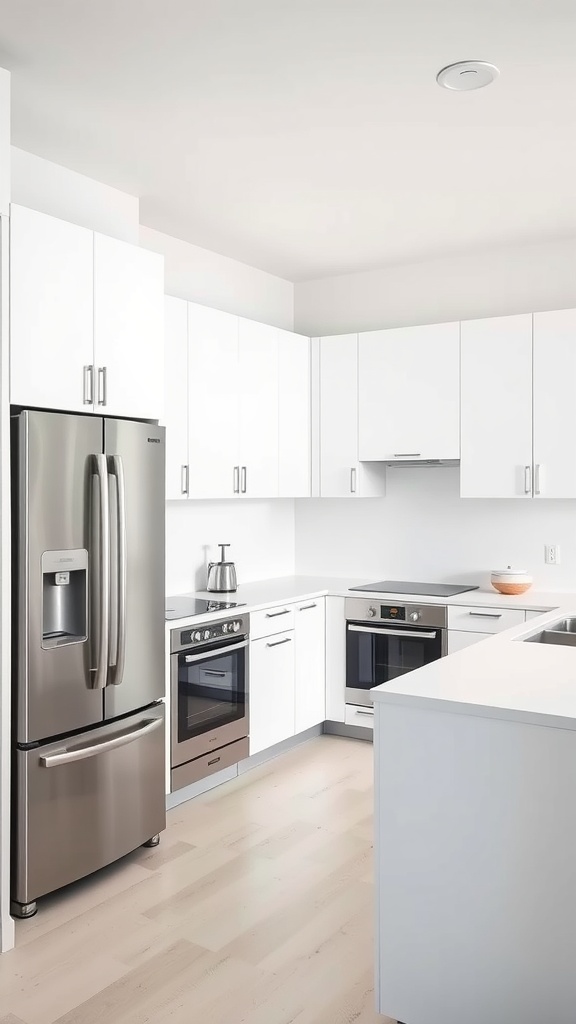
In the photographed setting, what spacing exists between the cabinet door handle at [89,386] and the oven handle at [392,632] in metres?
2.28

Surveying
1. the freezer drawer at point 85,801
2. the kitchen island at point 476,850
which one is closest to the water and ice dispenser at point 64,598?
the freezer drawer at point 85,801

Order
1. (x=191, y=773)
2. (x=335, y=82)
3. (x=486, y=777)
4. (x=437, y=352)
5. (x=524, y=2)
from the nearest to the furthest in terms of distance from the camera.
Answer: (x=486, y=777) → (x=524, y=2) → (x=335, y=82) → (x=191, y=773) → (x=437, y=352)

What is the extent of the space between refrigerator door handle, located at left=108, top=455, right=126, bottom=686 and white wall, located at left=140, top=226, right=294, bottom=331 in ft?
5.62

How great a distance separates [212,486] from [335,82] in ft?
6.77

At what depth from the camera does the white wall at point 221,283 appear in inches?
179

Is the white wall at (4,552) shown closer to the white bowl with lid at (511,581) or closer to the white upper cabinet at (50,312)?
the white upper cabinet at (50,312)

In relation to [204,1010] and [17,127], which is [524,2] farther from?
[204,1010]

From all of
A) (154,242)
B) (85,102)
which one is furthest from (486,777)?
(154,242)

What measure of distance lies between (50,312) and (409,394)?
2.43 m

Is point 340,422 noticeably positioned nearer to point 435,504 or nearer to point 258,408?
point 258,408

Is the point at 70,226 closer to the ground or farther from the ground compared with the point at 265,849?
farther from the ground

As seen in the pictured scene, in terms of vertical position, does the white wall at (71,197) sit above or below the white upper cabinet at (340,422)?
above

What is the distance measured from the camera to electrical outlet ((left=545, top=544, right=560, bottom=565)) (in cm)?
474

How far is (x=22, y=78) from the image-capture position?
2812 mm
